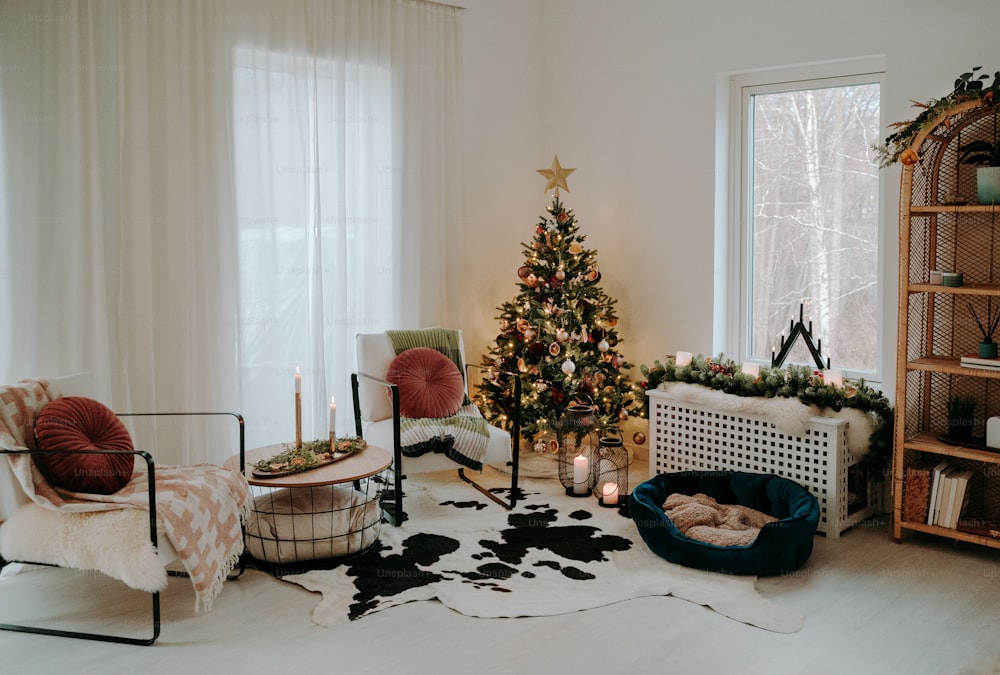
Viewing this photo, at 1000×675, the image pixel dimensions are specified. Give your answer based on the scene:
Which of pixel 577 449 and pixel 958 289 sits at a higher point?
pixel 958 289

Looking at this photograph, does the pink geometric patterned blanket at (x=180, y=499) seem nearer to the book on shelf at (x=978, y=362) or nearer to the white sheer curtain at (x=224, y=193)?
the white sheer curtain at (x=224, y=193)

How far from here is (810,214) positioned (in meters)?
4.54

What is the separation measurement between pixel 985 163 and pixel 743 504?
5.78 feet

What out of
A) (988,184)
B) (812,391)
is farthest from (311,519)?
(988,184)

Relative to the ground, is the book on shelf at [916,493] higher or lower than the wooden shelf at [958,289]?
lower

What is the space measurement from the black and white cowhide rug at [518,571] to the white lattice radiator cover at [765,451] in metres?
0.52

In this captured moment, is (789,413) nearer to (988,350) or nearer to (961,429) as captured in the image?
(961,429)

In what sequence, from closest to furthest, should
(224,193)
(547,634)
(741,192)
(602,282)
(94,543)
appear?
(94,543) → (547,634) → (224,193) → (741,192) → (602,282)

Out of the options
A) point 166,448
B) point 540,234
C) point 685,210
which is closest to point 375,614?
point 166,448

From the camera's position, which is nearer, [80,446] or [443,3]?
[80,446]

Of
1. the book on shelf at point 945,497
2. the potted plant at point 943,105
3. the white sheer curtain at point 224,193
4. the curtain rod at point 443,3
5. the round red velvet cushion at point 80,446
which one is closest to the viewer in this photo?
the round red velvet cushion at point 80,446

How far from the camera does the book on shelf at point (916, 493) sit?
3.65m

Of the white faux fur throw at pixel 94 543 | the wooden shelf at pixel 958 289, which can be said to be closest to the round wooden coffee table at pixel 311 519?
the white faux fur throw at pixel 94 543

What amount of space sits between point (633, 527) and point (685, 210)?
6.21 ft
